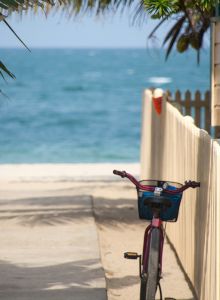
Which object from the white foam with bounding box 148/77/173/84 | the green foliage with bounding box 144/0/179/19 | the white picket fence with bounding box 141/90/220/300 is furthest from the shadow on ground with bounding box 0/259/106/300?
the white foam with bounding box 148/77/173/84

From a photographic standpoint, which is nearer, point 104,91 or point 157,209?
point 157,209

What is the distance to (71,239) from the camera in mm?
12617

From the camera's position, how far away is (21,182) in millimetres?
18594

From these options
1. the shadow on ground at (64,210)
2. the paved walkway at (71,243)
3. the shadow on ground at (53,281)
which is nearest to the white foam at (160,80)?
the paved walkway at (71,243)

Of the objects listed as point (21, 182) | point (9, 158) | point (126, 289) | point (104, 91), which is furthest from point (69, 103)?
point (126, 289)

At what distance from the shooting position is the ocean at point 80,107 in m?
47.4

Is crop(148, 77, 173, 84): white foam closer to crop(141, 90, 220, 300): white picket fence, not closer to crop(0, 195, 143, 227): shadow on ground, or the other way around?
crop(0, 195, 143, 227): shadow on ground

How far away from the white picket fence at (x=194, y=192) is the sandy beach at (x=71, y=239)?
0.37m

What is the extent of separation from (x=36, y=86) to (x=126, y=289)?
9158 cm

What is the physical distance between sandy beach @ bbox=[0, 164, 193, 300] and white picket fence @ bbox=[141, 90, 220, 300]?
365mm

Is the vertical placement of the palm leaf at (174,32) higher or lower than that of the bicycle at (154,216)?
higher

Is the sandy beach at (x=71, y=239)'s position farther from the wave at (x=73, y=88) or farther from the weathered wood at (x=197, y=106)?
the wave at (x=73, y=88)

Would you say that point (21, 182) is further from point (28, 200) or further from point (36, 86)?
point (36, 86)

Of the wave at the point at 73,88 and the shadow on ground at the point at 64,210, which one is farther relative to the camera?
the wave at the point at 73,88
